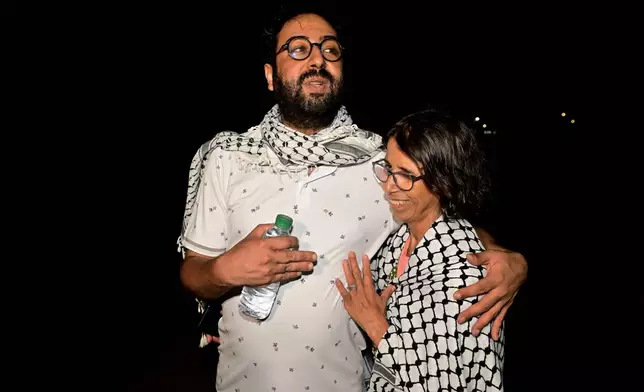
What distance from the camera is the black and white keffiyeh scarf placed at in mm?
1423

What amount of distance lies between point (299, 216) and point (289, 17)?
27.5 inches

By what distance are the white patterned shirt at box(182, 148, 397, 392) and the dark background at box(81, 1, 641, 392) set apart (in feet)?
1.77

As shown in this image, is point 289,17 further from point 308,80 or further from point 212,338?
point 212,338

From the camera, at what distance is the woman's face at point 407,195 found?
1286 millimetres

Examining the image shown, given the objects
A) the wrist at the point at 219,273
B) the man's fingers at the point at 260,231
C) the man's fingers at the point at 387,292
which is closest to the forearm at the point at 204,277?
the wrist at the point at 219,273

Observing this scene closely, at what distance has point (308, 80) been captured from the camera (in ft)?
4.73

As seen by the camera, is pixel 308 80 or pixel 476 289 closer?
pixel 476 289

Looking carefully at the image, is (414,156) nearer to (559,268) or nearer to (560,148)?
(559,268)

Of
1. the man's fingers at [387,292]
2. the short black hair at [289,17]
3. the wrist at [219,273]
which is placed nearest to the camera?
the wrist at [219,273]

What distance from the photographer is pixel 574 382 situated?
306 cm

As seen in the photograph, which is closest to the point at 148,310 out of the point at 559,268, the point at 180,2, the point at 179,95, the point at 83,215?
the point at 83,215

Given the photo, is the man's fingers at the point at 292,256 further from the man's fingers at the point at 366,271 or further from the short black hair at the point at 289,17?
the short black hair at the point at 289,17

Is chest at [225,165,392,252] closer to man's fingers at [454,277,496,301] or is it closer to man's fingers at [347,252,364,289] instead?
man's fingers at [347,252,364,289]

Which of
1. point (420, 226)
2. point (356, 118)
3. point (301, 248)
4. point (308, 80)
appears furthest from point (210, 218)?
point (356, 118)
